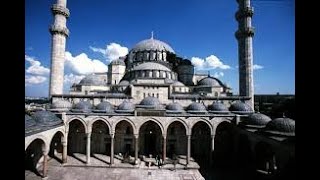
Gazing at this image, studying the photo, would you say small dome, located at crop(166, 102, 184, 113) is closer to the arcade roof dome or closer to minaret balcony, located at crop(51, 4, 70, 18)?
the arcade roof dome

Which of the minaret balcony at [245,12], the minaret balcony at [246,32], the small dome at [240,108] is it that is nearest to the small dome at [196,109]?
A: the small dome at [240,108]

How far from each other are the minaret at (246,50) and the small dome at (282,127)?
32.2 feet

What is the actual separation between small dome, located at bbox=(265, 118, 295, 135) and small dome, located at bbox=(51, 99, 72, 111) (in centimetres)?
1622

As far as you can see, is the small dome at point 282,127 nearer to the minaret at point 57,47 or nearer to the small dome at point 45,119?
the small dome at point 45,119

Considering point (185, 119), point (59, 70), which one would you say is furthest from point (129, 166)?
point (59, 70)

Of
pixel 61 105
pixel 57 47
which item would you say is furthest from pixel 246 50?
pixel 57 47

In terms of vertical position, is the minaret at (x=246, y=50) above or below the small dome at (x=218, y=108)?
above

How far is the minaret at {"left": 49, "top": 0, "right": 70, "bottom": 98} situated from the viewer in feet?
71.9

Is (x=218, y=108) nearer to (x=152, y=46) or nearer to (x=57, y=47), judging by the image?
(x=152, y=46)

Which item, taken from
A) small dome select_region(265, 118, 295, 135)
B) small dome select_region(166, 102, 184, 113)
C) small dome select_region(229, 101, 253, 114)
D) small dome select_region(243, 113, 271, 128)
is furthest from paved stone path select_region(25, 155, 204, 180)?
small dome select_region(229, 101, 253, 114)

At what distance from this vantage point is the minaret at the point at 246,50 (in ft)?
74.9

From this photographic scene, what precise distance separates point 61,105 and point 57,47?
21.9 feet
